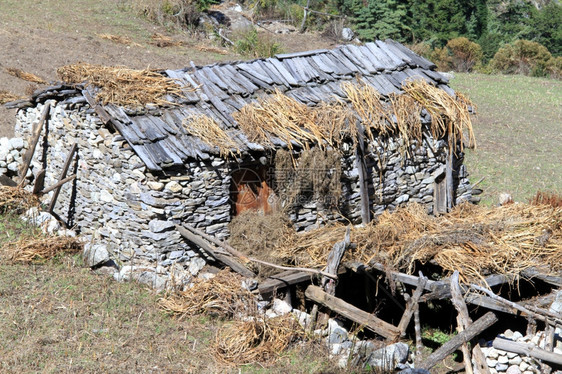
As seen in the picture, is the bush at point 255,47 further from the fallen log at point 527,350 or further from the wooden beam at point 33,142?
the fallen log at point 527,350

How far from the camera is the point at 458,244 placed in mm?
10305

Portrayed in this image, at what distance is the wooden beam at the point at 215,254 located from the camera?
10086 mm

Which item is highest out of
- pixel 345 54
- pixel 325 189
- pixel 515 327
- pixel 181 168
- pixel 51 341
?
pixel 345 54

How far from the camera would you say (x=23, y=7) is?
26.3 meters

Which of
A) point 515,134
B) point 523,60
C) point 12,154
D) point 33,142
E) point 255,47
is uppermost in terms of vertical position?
point 255,47

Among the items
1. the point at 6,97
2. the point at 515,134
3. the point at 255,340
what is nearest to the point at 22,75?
the point at 6,97

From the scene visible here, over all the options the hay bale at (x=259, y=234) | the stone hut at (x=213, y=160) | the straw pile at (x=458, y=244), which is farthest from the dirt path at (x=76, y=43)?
the straw pile at (x=458, y=244)

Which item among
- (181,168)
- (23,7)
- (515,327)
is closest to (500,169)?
(515,327)

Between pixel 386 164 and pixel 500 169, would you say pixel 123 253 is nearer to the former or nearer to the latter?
pixel 386 164

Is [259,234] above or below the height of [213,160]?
below

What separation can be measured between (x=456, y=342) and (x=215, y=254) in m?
4.01

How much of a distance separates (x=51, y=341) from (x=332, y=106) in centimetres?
663

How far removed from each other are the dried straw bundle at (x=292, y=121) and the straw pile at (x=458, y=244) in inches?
68.0

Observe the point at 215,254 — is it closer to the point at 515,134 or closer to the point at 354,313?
the point at 354,313
